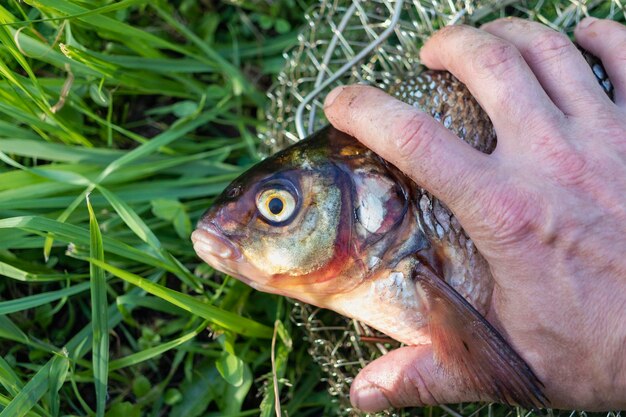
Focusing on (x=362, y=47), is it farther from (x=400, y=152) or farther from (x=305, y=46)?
(x=400, y=152)

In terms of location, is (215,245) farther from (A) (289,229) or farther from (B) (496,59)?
(B) (496,59)

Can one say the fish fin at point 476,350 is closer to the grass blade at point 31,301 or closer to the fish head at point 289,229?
the fish head at point 289,229

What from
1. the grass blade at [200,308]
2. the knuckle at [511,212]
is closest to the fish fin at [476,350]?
the knuckle at [511,212]

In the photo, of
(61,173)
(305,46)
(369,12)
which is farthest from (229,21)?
(61,173)

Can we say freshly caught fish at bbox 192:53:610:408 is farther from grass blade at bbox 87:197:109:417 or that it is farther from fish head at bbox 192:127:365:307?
A: grass blade at bbox 87:197:109:417

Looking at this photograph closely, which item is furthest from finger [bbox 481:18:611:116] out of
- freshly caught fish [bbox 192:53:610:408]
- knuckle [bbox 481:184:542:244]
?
knuckle [bbox 481:184:542:244]

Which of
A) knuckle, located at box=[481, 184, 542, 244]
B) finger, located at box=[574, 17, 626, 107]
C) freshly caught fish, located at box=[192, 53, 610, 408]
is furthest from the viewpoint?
finger, located at box=[574, 17, 626, 107]
